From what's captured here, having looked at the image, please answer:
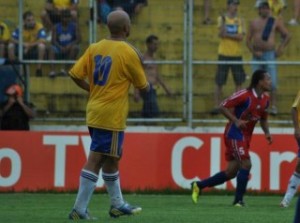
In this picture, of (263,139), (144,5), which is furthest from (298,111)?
(144,5)

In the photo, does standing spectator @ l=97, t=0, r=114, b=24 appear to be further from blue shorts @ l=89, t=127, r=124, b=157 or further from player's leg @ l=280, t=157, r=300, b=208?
blue shorts @ l=89, t=127, r=124, b=157

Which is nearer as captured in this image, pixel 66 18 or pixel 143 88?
pixel 143 88

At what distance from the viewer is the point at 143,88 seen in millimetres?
11844

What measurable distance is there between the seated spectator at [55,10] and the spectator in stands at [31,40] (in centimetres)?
19

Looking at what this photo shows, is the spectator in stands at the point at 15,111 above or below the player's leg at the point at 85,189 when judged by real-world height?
below

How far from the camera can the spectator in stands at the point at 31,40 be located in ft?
64.2

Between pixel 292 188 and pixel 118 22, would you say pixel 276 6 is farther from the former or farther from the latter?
pixel 118 22

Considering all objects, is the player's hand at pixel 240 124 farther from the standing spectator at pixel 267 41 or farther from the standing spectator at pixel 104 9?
the standing spectator at pixel 104 9

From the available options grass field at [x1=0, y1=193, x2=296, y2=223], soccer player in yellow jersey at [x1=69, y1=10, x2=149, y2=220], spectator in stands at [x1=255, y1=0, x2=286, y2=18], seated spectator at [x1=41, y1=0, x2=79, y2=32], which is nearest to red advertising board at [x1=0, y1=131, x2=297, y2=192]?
grass field at [x1=0, y1=193, x2=296, y2=223]

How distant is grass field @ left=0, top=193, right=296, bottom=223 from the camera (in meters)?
12.3

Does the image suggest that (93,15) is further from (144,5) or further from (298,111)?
(298,111)

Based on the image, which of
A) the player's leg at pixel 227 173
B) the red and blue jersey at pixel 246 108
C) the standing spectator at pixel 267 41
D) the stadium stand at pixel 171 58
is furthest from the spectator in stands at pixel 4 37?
the red and blue jersey at pixel 246 108

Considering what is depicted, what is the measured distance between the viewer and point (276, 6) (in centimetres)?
1992

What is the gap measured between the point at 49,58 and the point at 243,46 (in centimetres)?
354
